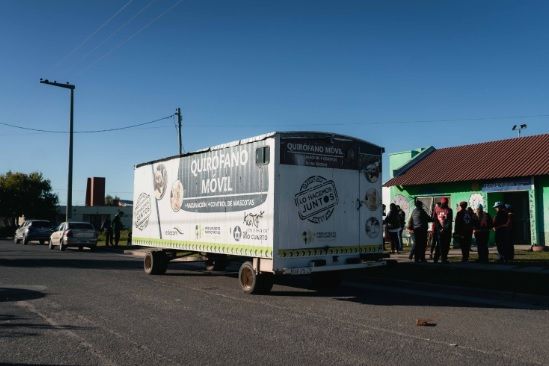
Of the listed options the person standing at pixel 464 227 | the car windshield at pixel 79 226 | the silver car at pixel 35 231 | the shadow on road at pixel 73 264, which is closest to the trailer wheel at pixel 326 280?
the person standing at pixel 464 227

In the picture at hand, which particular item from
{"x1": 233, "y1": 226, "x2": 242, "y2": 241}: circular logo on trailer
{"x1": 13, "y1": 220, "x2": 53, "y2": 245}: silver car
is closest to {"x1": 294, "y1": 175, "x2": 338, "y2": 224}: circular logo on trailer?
{"x1": 233, "y1": 226, "x2": 242, "y2": 241}: circular logo on trailer

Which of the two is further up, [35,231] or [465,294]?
[35,231]

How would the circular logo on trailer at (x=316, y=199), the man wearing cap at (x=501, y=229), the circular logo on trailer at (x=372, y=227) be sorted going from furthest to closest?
1. the man wearing cap at (x=501, y=229)
2. the circular logo on trailer at (x=372, y=227)
3. the circular logo on trailer at (x=316, y=199)

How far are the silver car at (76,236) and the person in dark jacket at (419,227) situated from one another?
17464 millimetres

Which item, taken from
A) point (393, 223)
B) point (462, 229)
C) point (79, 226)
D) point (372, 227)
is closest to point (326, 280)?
point (372, 227)

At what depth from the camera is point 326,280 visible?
11703 mm

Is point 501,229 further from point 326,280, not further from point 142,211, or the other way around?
point 142,211

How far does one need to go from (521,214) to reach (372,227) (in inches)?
540

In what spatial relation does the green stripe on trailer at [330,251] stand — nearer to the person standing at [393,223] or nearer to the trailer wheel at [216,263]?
the trailer wheel at [216,263]

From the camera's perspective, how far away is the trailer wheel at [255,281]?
10430 mm

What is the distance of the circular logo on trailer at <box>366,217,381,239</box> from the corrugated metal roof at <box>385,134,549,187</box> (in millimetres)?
11283

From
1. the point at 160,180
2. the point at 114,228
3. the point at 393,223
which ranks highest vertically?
the point at 160,180

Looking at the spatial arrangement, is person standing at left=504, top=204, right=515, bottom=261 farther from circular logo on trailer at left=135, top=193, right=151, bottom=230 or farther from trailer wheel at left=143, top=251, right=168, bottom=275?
circular logo on trailer at left=135, top=193, right=151, bottom=230

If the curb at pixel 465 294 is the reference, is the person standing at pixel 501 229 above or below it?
above
